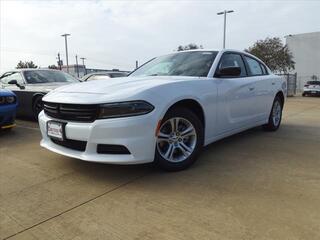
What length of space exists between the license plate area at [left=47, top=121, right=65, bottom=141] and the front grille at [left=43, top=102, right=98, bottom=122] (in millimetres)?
86

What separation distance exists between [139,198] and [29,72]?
19.1 feet

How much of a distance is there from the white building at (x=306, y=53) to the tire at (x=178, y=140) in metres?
36.7

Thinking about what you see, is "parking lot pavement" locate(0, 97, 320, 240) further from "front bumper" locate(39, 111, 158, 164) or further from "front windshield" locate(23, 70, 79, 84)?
"front windshield" locate(23, 70, 79, 84)

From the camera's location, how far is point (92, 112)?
308 cm

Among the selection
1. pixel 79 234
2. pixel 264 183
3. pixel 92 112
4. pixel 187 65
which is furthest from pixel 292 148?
pixel 79 234

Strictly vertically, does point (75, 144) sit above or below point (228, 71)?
below

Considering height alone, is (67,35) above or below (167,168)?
above

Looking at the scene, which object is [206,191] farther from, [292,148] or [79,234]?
[292,148]

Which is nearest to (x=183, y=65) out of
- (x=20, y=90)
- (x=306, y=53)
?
(x=20, y=90)

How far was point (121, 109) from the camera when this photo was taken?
119 inches

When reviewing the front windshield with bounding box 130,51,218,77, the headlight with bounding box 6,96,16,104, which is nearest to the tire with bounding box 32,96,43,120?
the headlight with bounding box 6,96,16,104

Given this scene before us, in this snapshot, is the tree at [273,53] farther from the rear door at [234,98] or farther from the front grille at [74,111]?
the front grille at [74,111]

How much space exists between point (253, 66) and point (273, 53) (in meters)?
26.6

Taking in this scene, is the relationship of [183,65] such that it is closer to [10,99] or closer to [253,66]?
[253,66]
